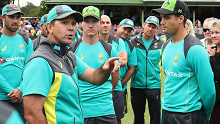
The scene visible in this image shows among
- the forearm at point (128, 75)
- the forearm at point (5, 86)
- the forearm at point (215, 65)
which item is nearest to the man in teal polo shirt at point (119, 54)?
the forearm at point (128, 75)

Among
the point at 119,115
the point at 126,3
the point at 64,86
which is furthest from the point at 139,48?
the point at 126,3

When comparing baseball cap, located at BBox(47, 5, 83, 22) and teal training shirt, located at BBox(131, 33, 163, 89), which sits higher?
baseball cap, located at BBox(47, 5, 83, 22)

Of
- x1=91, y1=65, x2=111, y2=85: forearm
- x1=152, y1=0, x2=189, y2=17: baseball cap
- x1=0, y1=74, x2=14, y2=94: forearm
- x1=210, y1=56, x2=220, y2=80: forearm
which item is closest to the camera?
x1=91, y1=65, x2=111, y2=85: forearm

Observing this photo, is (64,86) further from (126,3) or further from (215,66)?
(126,3)

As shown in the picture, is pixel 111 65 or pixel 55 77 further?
pixel 111 65

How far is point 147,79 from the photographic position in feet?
21.0

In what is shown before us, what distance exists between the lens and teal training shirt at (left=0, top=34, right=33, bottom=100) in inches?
204

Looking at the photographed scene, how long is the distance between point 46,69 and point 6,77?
2.90 metres

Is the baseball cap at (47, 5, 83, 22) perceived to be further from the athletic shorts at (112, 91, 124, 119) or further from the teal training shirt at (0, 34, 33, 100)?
the athletic shorts at (112, 91, 124, 119)

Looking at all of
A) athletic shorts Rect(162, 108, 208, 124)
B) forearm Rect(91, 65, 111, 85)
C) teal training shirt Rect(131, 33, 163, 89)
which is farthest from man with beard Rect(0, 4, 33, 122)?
athletic shorts Rect(162, 108, 208, 124)

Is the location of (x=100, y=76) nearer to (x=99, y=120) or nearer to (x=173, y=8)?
(x=99, y=120)

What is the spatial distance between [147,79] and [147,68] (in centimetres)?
24

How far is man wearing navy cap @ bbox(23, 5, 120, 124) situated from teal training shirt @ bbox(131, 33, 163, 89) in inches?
129

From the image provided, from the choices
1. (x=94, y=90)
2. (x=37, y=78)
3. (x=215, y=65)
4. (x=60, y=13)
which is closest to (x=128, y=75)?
(x=94, y=90)
